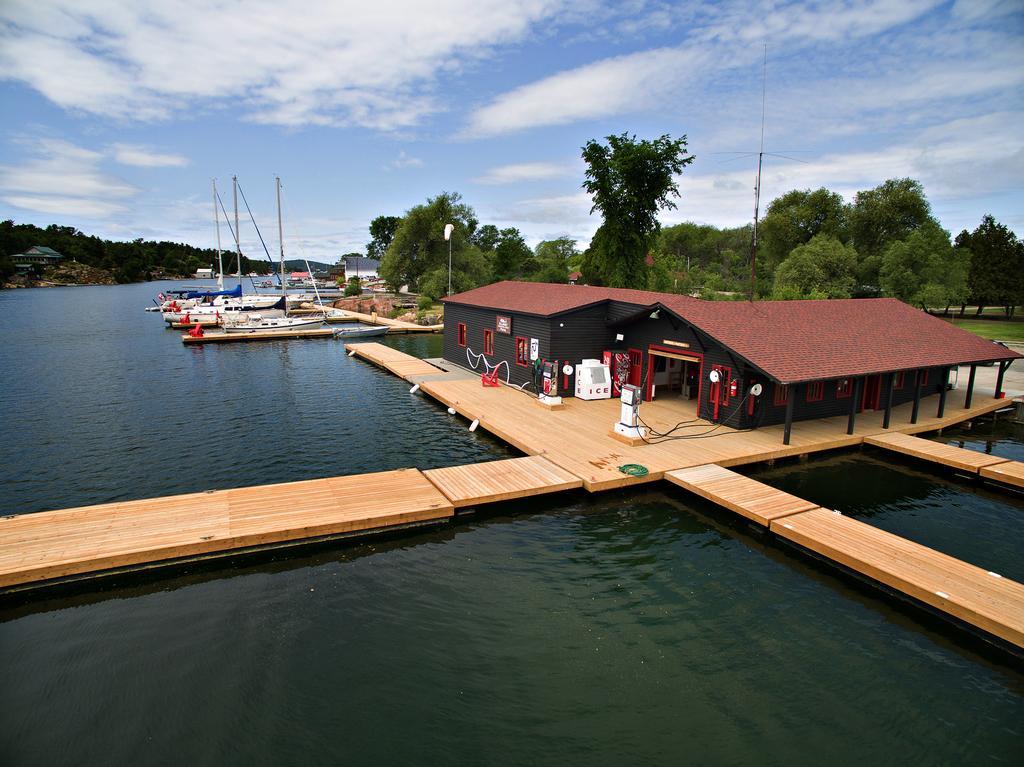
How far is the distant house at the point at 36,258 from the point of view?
119 m

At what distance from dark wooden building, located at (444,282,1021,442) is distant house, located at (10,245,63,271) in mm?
142167

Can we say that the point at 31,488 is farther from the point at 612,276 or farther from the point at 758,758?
the point at 612,276

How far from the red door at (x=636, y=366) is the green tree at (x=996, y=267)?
44109 mm

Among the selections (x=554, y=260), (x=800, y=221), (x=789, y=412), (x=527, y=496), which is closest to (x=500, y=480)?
(x=527, y=496)

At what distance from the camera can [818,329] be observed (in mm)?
17703

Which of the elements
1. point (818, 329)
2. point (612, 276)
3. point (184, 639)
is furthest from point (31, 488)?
point (612, 276)

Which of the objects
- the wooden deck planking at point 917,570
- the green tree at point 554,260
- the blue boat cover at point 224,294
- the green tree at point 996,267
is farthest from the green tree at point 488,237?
the wooden deck planking at point 917,570

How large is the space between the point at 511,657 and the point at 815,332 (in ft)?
48.1

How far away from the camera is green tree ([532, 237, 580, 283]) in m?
66.7

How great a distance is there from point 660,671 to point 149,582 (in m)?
8.11

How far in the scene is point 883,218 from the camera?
170ft

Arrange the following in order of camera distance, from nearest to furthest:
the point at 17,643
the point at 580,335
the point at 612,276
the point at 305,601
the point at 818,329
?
the point at 17,643
the point at 305,601
the point at 818,329
the point at 580,335
the point at 612,276

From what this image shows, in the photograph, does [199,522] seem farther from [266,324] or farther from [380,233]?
[380,233]

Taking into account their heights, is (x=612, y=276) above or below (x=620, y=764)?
above
